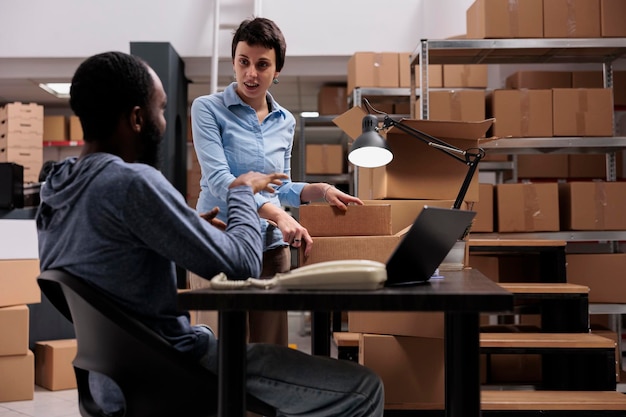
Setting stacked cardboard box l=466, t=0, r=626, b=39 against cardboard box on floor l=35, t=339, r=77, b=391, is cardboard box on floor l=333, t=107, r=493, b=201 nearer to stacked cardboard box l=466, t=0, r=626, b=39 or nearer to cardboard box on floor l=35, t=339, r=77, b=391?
stacked cardboard box l=466, t=0, r=626, b=39

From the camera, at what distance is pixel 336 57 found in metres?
5.81

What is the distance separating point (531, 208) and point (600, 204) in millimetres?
360

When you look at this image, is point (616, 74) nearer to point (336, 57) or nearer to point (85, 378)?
point (336, 57)

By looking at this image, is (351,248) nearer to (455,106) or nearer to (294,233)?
(294,233)

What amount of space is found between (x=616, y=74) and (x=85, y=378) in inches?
174

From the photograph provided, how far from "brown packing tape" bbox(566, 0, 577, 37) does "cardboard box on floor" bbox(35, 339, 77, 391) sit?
10.4 feet

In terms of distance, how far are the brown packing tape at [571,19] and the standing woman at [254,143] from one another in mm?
2261

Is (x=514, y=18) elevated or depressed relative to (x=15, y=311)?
elevated

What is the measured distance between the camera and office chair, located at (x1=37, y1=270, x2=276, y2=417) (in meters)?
1.09

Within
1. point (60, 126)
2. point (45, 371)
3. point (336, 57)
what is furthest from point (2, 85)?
point (45, 371)

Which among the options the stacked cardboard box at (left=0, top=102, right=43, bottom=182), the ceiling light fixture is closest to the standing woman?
the stacked cardboard box at (left=0, top=102, right=43, bottom=182)

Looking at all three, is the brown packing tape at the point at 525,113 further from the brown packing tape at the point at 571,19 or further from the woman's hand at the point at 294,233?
the woman's hand at the point at 294,233

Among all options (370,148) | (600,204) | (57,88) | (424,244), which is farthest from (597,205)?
(57,88)

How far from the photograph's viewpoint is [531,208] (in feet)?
11.9
